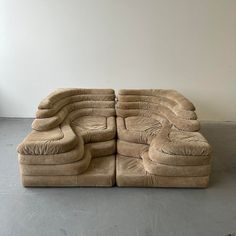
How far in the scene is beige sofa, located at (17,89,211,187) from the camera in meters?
2.57

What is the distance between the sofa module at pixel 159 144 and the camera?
259 centimetres

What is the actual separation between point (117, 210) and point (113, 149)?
0.89 m

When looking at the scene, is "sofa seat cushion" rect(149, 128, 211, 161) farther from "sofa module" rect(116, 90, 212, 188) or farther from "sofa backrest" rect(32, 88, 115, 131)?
"sofa backrest" rect(32, 88, 115, 131)

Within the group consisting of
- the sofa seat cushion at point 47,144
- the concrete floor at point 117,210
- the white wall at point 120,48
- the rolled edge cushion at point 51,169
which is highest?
the white wall at point 120,48

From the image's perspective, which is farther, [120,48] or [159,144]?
[120,48]

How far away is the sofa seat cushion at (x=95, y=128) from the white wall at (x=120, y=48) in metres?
1.02

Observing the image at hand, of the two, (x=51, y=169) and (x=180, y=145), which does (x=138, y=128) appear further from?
(x=51, y=169)

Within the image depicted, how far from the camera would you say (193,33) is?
4211 millimetres

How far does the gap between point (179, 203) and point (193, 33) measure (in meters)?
2.86

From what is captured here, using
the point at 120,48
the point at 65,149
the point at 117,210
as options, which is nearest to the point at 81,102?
the point at 120,48

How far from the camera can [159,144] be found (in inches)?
105

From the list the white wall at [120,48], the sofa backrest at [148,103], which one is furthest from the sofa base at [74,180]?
the white wall at [120,48]

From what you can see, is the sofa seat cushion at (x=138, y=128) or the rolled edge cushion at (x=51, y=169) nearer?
the rolled edge cushion at (x=51, y=169)

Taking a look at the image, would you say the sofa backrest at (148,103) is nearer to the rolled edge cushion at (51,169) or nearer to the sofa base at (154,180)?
the sofa base at (154,180)
